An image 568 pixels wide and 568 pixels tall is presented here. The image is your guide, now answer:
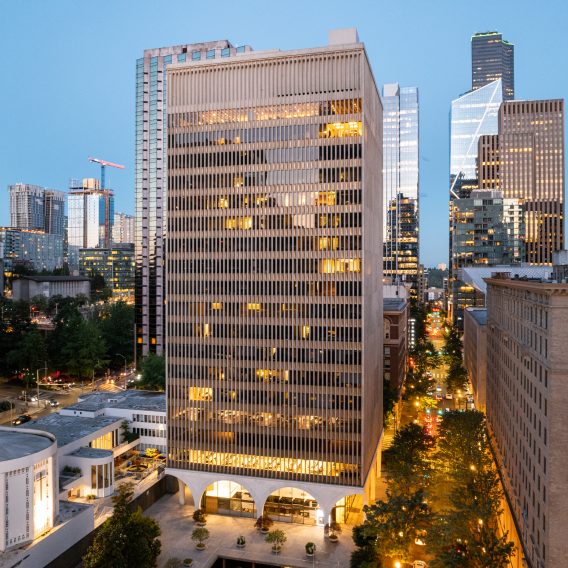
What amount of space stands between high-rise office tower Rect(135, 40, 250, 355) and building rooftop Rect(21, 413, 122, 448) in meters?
63.3

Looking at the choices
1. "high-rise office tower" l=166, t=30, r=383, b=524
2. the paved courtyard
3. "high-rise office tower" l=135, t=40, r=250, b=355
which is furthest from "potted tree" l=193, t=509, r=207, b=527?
"high-rise office tower" l=135, t=40, r=250, b=355

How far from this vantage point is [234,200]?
77.5 metres

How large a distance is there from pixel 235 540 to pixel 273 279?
34.3 metres

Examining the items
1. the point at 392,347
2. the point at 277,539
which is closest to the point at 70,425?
the point at 277,539

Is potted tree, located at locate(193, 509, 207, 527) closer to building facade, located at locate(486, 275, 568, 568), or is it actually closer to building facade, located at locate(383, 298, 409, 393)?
building facade, located at locate(486, 275, 568, 568)

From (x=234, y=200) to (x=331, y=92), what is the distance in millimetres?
19848

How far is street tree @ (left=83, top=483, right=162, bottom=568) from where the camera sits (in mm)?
53844

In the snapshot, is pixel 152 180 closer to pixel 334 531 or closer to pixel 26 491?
pixel 26 491

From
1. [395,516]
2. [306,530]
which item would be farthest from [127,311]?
[395,516]

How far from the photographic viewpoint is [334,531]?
71.9m

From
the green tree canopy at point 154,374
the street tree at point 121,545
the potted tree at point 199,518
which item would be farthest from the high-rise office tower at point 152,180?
the street tree at point 121,545

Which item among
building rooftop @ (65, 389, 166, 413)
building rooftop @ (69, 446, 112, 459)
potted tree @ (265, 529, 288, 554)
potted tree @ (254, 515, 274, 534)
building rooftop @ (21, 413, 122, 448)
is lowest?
potted tree @ (254, 515, 274, 534)

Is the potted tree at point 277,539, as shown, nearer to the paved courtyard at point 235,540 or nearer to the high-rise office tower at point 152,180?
the paved courtyard at point 235,540

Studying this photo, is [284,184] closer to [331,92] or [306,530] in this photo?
[331,92]
